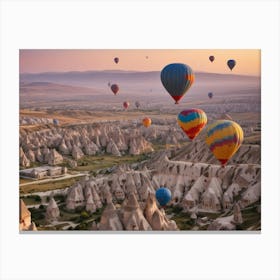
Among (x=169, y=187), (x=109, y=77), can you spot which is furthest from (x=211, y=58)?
(x=169, y=187)

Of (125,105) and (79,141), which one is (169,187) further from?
(79,141)

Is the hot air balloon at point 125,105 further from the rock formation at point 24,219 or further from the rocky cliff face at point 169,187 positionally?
the rock formation at point 24,219

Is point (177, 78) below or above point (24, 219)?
above

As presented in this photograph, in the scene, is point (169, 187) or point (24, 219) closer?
point (24, 219)

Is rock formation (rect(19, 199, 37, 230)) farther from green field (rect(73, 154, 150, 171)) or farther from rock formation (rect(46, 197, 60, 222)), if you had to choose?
green field (rect(73, 154, 150, 171))

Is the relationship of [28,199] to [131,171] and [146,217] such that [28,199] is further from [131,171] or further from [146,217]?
[131,171]

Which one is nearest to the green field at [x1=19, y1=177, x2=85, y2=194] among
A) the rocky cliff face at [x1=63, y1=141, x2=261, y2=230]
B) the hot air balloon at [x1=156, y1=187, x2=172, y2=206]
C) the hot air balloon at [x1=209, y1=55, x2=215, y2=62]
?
the rocky cliff face at [x1=63, y1=141, x2=261, y2=230]
